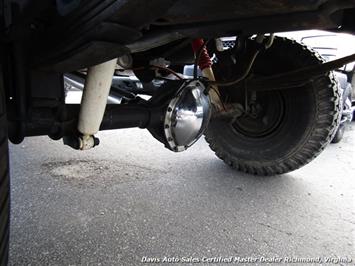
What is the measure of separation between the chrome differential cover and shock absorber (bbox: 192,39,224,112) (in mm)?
170

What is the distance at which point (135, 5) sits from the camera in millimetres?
671

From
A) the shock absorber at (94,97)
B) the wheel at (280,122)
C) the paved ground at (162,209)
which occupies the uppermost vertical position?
the shock absorber at (94,97)

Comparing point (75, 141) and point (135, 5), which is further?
point (75, 141)

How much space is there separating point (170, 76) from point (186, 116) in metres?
0.81

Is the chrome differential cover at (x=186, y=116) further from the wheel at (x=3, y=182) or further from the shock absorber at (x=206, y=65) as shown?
the wheel at (x=3, y=182)

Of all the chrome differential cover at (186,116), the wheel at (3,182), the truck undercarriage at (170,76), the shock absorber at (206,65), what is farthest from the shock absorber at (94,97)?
the shock absorber at (206,65)

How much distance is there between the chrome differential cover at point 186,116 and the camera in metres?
1.54

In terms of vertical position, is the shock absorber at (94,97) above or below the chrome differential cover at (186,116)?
above

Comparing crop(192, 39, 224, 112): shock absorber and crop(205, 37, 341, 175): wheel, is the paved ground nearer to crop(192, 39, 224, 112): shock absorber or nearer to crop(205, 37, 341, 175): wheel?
crop(205, 37, 341, 175): wheel

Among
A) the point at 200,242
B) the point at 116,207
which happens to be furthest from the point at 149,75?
the point at 200,242

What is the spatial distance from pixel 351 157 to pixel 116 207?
2.38 meters

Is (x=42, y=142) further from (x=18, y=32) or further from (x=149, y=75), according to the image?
(x=18, y=32)

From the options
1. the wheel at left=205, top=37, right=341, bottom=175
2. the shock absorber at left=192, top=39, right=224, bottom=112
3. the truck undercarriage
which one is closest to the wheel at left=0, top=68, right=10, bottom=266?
the truck undercarriage

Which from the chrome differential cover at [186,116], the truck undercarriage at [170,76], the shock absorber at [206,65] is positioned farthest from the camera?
the shock absorber at [206,65]
